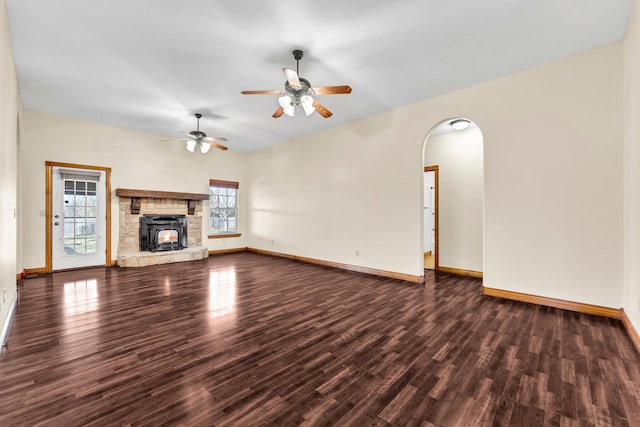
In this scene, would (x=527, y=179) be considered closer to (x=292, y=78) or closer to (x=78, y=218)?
(x=292, y=78)

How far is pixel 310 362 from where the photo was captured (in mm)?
2143

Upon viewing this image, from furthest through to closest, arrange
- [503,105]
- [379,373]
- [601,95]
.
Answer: [503,105], [601,95], [379,373]

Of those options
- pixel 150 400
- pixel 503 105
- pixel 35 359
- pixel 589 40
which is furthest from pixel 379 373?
pixel 589 40

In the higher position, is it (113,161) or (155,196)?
(113,161)

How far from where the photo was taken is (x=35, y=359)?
2180mm

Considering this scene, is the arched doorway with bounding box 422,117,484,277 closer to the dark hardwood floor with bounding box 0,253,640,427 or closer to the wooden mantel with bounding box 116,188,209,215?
the dark hardwood floor with bounding box 0,253,640,427

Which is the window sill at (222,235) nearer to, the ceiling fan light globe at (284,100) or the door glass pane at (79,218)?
the door glass pane at (79,218)

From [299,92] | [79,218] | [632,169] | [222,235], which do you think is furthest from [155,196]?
[632,169]

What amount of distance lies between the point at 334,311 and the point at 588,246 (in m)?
3.03

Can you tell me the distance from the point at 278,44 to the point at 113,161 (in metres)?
5.10

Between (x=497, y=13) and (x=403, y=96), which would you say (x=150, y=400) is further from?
(x=403, y=96)

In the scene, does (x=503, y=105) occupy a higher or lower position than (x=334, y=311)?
higher

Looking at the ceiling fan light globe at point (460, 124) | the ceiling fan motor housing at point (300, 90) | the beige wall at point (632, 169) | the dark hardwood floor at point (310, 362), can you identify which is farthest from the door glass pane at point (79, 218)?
the beige wall at point (632, 169)

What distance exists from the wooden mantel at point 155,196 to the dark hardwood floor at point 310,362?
2676 mm
